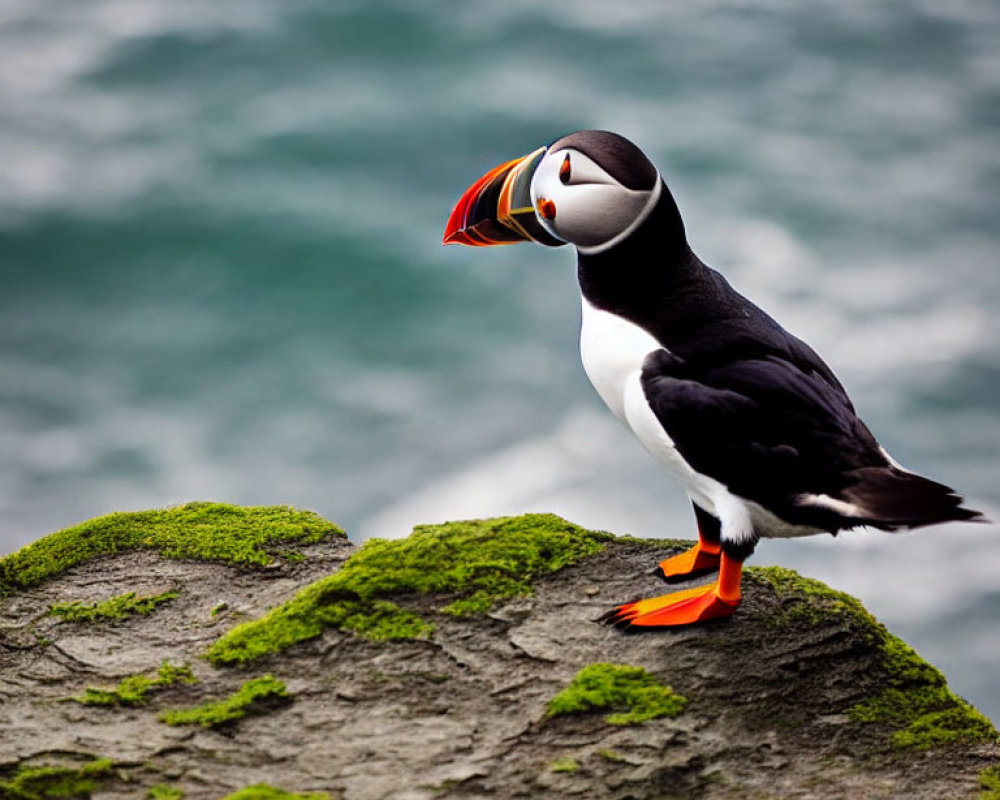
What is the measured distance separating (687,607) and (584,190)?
1.83m

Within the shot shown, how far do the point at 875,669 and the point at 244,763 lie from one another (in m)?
2.64

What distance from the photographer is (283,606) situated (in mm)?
5742

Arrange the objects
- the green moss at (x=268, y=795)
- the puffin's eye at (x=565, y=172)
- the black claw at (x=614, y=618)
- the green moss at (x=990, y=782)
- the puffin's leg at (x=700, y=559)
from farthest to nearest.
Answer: the puffin's leg at (x=700, y=559), the black claw at (x=614, y=618), the puffin's eye at (x=565, y=172), the green moss at (x=990, y=782), the green moss at (x=268, y=795)

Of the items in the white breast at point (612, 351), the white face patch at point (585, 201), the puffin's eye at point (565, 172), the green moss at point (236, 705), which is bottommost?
the green moss at point (236, 705)

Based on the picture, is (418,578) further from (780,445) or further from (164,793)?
(780,445)

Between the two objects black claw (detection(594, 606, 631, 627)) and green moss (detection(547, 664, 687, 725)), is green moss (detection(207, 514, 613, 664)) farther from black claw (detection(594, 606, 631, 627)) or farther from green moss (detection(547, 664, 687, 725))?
green moss (detection(547, 664, 687, 725))

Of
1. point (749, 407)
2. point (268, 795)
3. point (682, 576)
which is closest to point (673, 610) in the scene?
point (682, 576)

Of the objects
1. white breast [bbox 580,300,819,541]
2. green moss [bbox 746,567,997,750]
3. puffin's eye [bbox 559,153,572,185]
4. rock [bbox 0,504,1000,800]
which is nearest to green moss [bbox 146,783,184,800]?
rock [bbox 0,504,1000,800]

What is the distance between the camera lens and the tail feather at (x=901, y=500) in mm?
4723

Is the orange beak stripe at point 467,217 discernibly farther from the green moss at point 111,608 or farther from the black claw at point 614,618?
the green moss at point 111,608

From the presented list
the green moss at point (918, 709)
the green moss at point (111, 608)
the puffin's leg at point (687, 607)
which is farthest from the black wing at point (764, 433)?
the green moss at point (111, 608)

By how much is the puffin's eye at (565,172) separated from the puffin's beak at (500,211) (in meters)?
A: 0.27

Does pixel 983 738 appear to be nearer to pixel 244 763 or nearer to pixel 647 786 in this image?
pixel 647 786

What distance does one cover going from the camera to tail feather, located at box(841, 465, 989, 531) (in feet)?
15.5
